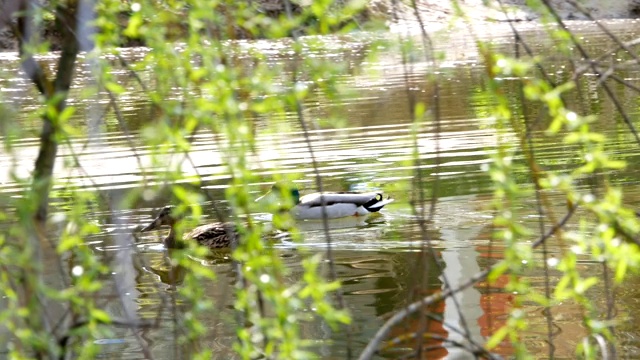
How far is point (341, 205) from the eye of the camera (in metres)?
8.55

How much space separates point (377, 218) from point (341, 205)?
29cm

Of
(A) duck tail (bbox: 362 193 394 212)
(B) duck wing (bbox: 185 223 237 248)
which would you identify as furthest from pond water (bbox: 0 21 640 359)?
(B) duck wing (bbox: 185 223 237 248)

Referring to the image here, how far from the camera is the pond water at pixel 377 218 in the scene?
3037 mm

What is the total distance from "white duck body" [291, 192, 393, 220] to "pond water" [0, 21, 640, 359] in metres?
0.11

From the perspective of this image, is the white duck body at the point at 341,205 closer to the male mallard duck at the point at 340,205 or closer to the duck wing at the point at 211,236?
the male mallard duck at the point at 340,205

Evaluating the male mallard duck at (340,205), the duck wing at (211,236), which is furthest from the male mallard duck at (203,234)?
the male mallard duck at (340,205)

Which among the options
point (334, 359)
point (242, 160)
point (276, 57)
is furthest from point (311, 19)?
point (334, 359)

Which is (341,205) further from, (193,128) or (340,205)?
(193,128)

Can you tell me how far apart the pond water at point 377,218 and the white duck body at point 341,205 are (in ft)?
0.35

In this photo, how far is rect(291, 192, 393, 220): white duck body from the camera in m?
8.42

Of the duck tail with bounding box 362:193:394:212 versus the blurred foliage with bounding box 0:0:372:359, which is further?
the duck tail with bounding box 362:193:394:212

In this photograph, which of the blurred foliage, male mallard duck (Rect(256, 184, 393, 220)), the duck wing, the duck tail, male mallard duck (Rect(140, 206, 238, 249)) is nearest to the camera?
the blurred foliage

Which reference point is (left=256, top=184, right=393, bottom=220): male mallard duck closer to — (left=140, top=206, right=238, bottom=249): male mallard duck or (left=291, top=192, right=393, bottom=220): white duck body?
(left=291, top=192, right=393, bottom=220): white duck body

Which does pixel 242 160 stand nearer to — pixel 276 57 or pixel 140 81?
pixel 140 81
